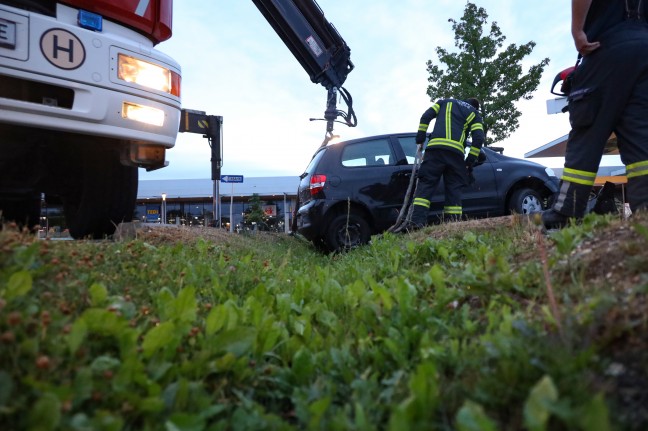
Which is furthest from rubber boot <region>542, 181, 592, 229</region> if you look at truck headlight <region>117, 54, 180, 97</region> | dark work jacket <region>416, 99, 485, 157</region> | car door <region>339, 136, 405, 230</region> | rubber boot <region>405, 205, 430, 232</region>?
car door <region>339, 136, 405, 230</region>

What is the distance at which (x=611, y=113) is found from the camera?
2.92 metres

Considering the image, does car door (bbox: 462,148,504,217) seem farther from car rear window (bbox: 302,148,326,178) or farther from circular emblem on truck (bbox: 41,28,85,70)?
circular emblem on truck (bbox: 41,28,85,70)

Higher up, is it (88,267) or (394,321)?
(88,267)

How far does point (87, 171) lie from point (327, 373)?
2.86 meters

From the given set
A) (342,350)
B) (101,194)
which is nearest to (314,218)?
(101,194)

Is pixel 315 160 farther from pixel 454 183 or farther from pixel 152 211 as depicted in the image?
pixel 152 211

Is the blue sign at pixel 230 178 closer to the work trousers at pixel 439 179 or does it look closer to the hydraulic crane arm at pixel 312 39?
the hydraulic crane arm at pixel 312 39

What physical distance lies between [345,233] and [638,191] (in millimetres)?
3699

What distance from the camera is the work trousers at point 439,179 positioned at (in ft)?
18.1

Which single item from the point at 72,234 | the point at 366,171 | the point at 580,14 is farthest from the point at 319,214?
the point at 580,14

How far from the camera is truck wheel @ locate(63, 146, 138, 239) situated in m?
3.48

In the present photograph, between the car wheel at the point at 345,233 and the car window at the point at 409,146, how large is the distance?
1.22 metres

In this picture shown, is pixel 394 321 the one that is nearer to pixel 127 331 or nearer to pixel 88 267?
pixel 127 331

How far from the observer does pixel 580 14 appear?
3.02 metres
